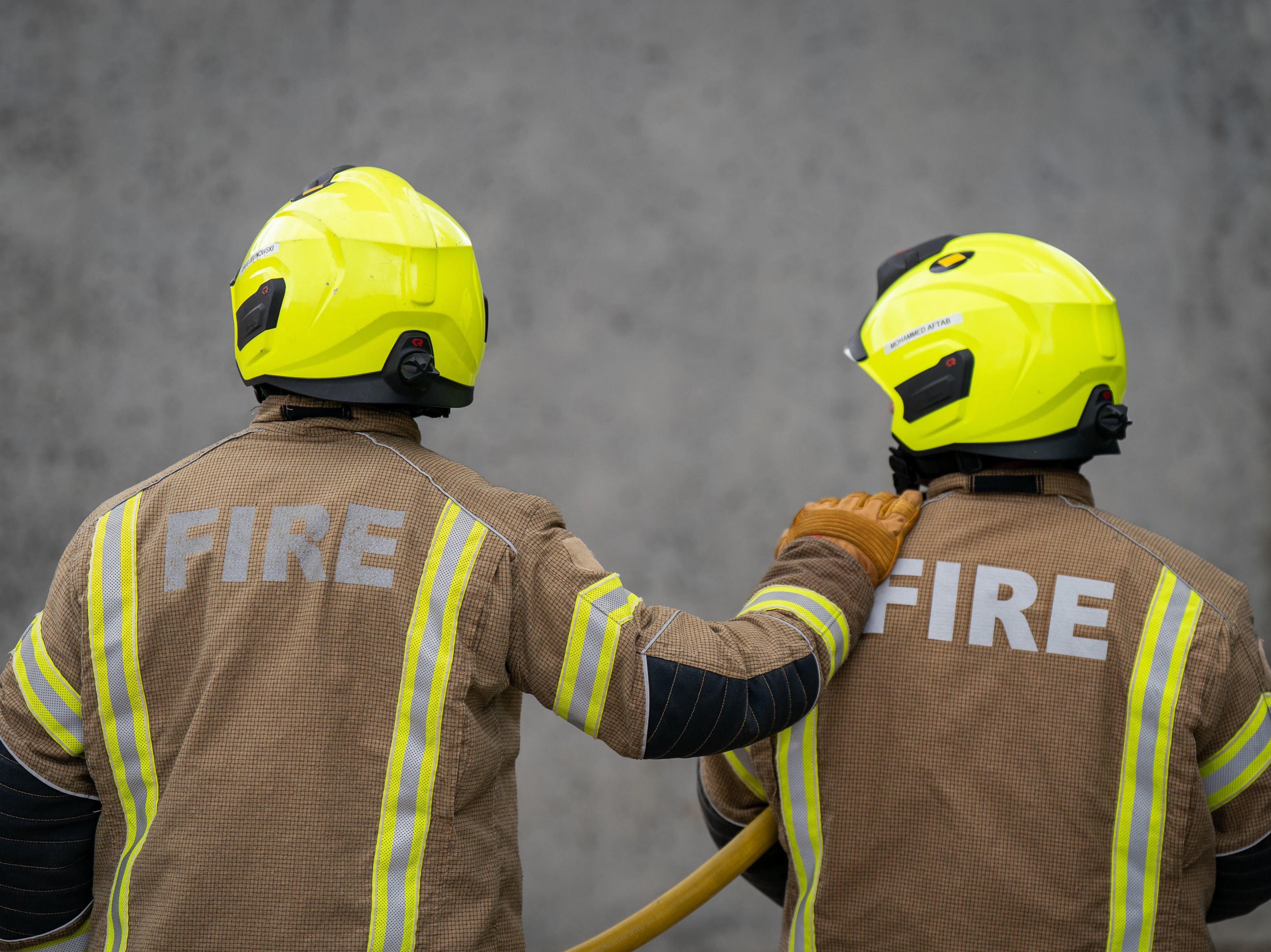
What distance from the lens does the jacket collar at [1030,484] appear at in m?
1.67

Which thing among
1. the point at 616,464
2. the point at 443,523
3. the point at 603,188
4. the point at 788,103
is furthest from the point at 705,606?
the point at 443,523

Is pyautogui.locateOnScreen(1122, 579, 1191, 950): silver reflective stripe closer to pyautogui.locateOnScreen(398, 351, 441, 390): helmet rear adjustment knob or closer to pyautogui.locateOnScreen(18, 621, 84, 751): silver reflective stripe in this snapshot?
pyautogui.locateOnScreen(398, 351, 441, 390): helmet rear adjustment knob

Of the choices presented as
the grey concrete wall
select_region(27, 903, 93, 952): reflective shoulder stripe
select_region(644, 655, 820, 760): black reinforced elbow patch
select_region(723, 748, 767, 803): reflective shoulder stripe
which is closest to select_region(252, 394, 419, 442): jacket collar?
select_region(644, 655, 820, 760): black reinforced elbow patch

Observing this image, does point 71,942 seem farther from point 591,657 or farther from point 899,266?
point 899,266

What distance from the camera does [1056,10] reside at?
3.77m

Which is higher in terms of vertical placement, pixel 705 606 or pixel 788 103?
pixel 788 103

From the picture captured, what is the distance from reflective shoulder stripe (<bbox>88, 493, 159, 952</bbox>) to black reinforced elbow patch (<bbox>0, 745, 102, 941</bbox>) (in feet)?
0.36

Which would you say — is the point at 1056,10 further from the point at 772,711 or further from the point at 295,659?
the point at 295,659

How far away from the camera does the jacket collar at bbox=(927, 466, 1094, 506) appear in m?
1.67

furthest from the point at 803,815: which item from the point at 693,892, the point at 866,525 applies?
the point at 866,525

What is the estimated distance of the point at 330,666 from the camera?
134cm

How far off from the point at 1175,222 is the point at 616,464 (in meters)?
2.27

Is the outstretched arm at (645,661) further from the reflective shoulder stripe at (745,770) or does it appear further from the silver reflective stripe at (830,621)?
the reflective shoulder stripe at (745,770)

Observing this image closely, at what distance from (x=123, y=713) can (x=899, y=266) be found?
1455 millimetres
